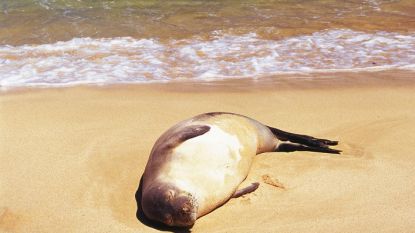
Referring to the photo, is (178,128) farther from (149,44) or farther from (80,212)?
(149,44)

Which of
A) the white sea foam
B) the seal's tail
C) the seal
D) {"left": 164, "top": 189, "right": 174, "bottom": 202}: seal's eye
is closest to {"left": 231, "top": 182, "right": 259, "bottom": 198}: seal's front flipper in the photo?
the seal

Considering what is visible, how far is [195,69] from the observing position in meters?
6.55

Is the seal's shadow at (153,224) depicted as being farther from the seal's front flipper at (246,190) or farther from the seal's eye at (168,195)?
the seal's front flipper at (246,190)

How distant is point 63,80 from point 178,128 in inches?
112

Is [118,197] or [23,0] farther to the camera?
[23,0]

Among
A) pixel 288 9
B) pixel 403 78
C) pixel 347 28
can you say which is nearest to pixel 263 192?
pixel 403 78

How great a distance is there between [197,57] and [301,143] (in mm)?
3144

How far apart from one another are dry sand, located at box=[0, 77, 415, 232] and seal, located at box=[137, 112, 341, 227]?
0.10 meters

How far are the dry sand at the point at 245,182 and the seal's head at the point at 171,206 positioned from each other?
173 mm

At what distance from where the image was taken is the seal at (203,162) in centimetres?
301

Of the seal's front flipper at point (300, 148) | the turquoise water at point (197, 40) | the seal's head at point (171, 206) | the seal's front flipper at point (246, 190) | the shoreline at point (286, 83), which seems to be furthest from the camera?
the turquoise water at point (197, 40)

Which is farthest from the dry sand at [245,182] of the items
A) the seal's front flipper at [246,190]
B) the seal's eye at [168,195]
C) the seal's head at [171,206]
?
the seal's eye at [168,195]

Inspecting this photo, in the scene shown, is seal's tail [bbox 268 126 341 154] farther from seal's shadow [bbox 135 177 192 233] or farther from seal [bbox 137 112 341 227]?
seal's shadow [bbox 135 177 192 233]

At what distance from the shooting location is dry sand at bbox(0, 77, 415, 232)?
3.25 meters
